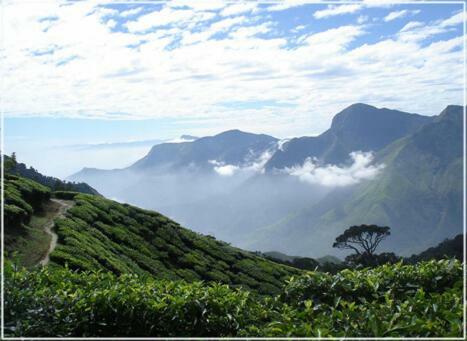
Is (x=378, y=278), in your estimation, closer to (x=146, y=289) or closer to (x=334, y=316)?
(x=334, y=316)

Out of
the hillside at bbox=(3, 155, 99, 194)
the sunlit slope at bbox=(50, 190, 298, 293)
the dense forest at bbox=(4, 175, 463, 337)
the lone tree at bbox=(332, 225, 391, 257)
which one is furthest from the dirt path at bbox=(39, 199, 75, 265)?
the lone tree at bbox=(332, 225, 391, 257)

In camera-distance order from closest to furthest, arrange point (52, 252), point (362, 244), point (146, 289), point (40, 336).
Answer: point (40, 336)
point (146, 289)
point (52, 252)
point (362, 244)

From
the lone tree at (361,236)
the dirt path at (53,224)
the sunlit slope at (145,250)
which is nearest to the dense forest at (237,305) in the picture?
the dirt path at (53,224)

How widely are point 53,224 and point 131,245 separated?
181 inches

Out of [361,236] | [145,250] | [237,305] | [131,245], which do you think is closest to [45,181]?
A: [361,236]

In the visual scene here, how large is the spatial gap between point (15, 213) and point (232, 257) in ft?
52.9

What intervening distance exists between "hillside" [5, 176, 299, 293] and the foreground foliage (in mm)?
10539

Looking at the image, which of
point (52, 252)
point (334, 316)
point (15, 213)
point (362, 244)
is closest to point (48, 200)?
point (15, 213)

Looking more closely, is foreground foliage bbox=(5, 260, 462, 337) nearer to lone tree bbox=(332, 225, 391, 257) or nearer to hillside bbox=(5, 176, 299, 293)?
hillside bbox=(5, 176, 299, 293)

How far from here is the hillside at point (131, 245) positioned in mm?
20062

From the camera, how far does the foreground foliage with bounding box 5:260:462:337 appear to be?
18.9 ft

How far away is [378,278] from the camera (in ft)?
26.6

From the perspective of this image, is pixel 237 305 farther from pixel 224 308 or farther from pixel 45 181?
pixel 45 181

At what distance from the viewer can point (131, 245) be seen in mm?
26562
